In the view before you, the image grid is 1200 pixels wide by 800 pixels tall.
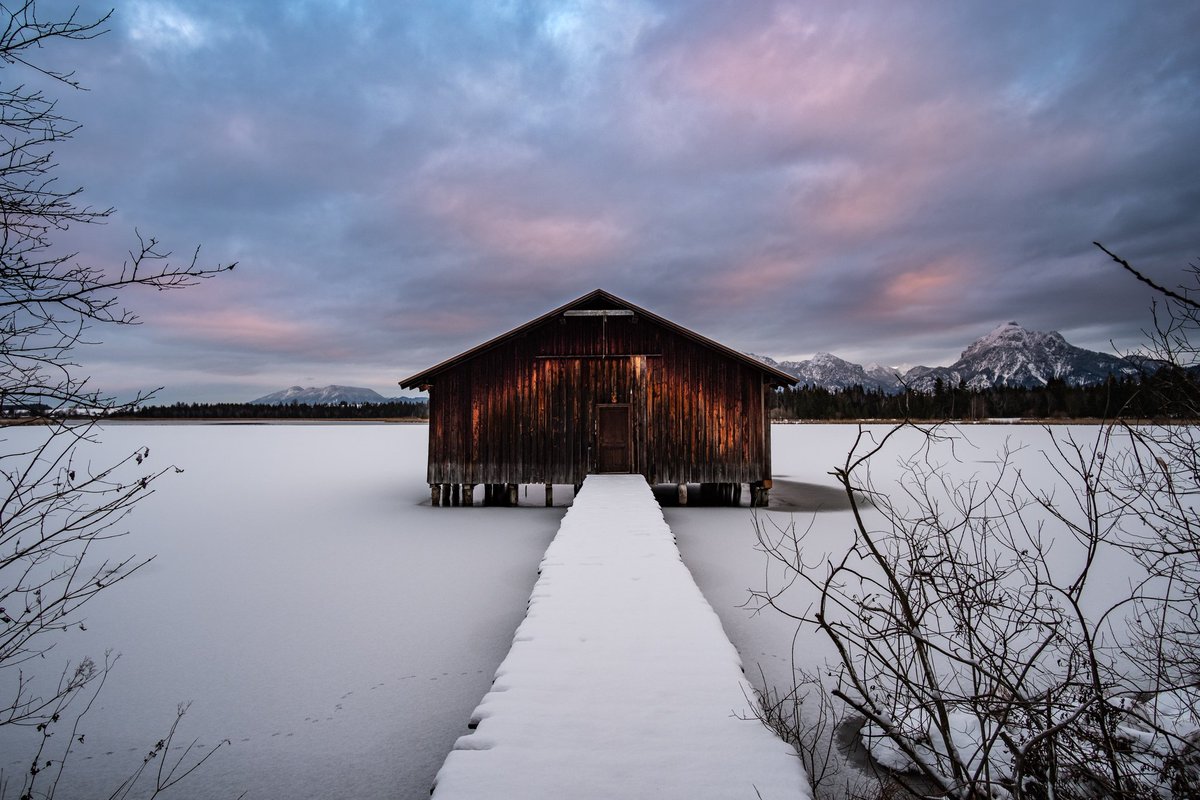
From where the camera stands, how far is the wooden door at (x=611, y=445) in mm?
15000

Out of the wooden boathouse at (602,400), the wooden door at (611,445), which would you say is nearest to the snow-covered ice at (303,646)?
the wooden boathouse at (602,400)

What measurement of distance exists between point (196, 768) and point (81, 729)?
1.46 metres

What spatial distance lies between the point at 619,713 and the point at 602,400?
11.3 meters

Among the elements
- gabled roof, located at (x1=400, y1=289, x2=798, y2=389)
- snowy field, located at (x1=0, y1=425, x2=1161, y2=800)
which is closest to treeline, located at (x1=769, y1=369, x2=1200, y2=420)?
gabled roof, located at (x1=400, y1=289, x2=798, y2=389)

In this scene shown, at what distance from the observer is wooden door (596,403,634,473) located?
591 inches

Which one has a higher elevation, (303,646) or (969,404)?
(969,404)

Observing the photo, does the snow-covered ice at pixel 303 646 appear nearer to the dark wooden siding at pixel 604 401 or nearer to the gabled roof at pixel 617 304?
the dark wooden siding at pixel 604 401

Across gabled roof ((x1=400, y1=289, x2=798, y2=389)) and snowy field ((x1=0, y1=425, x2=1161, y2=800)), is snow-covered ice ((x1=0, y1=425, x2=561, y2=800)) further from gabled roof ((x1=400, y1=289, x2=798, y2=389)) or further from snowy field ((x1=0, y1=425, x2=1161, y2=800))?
gabled roof ((x1=400, y1=289, x2=798, y2=389))

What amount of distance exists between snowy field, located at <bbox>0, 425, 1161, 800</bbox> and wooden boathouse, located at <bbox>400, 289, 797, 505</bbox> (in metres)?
1.29

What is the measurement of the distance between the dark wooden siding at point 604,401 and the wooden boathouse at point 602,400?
0.02 metres

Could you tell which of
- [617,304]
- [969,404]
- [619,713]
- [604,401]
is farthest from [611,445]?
[969,404]

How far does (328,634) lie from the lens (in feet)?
22.2

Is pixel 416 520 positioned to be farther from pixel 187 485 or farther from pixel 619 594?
pixel 187 485

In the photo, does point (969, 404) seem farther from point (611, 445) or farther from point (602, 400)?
point (602, 400)
